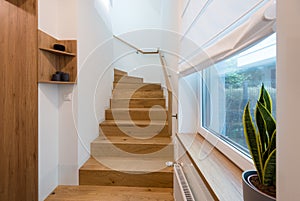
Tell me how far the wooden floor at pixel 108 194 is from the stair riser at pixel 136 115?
1113 mm

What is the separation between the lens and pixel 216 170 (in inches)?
40.7

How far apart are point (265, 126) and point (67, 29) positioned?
2.07 m

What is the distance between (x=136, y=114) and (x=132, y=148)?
672mm

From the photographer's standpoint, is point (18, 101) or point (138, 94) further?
point (138, 94)

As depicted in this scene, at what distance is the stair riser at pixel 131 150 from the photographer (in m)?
2.40

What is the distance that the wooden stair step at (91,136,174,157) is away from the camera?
7.88 feet

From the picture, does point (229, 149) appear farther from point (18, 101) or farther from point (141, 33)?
point (141, 33)

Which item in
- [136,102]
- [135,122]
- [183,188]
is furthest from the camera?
[136,102]

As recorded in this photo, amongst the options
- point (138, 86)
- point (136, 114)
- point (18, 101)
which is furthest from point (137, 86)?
point (18, 101)

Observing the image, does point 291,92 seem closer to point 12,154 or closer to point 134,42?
point 12,154

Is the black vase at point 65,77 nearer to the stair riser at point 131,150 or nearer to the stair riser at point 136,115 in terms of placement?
the stair riser at point 131,150

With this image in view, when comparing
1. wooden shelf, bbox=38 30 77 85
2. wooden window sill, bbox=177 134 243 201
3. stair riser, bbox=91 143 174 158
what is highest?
wooden shelf, bbox=38 30 77 85

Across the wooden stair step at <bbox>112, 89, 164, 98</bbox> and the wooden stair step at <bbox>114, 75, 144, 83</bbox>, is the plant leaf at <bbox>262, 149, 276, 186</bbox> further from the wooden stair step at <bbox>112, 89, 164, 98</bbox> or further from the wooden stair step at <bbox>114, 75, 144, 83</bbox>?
the wooden stair step at <bbox>114, 75, 144, 83</bbox>

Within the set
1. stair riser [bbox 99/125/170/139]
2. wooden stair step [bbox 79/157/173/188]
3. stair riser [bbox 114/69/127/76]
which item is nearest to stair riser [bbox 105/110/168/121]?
stair riser [bbox 99/125/170/139]
